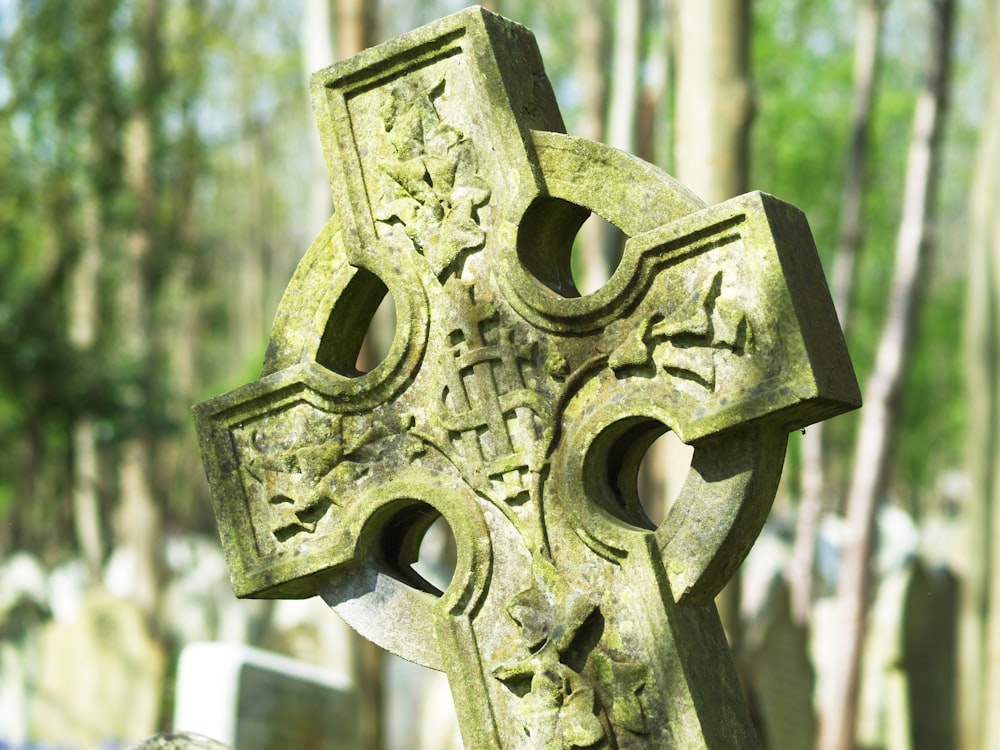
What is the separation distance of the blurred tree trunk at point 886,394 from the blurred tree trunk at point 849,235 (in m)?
0.88

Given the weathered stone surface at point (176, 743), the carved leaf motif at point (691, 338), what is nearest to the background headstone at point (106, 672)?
the weathered stone surface at point (176, 743)

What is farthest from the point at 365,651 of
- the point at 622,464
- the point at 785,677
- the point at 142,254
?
the point at 142,254

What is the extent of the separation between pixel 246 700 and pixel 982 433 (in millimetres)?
4886

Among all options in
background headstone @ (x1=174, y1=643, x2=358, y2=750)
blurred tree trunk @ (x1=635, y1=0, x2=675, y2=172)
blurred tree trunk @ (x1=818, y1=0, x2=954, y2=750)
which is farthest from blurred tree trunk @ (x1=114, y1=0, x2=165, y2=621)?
background headstone @ (x1=174, y1=643, x2=358, y2=750)

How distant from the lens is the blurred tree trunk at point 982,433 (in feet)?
29.2

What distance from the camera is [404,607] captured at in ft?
11.5

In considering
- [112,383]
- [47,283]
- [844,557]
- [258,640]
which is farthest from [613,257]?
[47,283]

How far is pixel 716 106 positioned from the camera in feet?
20.5

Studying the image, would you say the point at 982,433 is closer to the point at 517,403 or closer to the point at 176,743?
the point at 517,403

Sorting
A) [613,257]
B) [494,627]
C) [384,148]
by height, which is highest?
[613,257]

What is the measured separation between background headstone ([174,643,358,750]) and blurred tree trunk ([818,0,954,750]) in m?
3.81

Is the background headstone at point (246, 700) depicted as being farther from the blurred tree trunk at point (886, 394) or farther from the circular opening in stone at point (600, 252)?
the blurred tree trunk at point (886, 394)

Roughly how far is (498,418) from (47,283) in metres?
16.6

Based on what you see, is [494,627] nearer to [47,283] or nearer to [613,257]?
[613,257]
